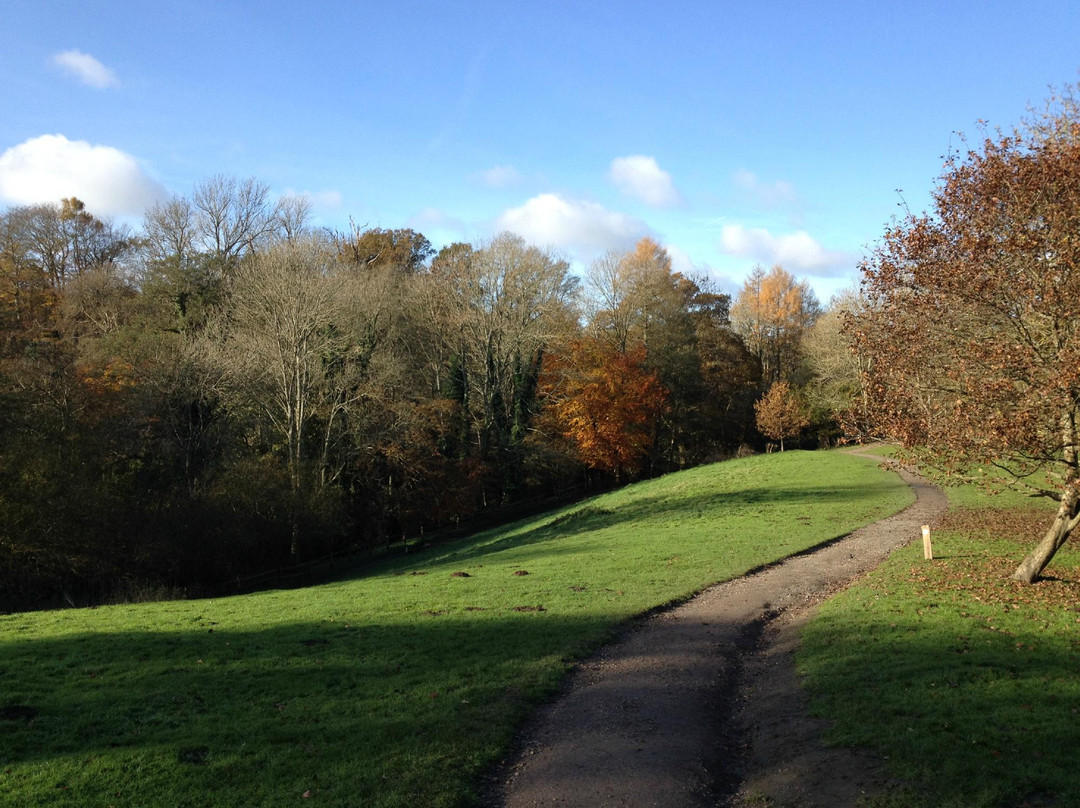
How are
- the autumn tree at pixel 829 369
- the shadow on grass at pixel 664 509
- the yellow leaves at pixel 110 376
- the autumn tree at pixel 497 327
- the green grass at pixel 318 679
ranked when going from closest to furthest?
the green grass at pixel 318 679
the shadow on grass at pixel 664 509
the yellow leaves at pixel 110 376
the autumn tree at pixel 497 327
the autumn tree at pixel 829 369

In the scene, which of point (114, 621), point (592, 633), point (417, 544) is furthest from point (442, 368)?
point (592, 633)

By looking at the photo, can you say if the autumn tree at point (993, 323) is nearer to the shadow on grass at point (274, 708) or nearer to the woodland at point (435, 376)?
the woodland at point (435, 376)

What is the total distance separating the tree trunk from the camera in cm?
1422

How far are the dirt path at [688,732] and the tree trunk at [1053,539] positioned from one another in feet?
15.6

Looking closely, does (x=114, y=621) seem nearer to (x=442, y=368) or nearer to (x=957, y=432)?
(x=957, y=432)

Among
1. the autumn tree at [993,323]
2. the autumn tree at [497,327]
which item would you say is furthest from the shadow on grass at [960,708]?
the autumn tree at [497,327]

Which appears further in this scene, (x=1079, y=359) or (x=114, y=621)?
(x=114, y=621)

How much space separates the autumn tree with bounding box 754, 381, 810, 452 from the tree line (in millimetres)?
519

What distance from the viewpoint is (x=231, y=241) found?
53.2 metres

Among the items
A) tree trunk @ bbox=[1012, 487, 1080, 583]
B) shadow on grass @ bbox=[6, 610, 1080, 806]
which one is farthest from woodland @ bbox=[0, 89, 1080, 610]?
shadow on grass @ bbox=[6, 610, 1080, 806]

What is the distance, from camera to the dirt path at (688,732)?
7516 mm

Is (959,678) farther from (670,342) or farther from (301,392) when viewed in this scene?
(670,342)

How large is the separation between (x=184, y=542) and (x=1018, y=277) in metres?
29.3

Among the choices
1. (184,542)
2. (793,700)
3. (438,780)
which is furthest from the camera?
(184,542)
